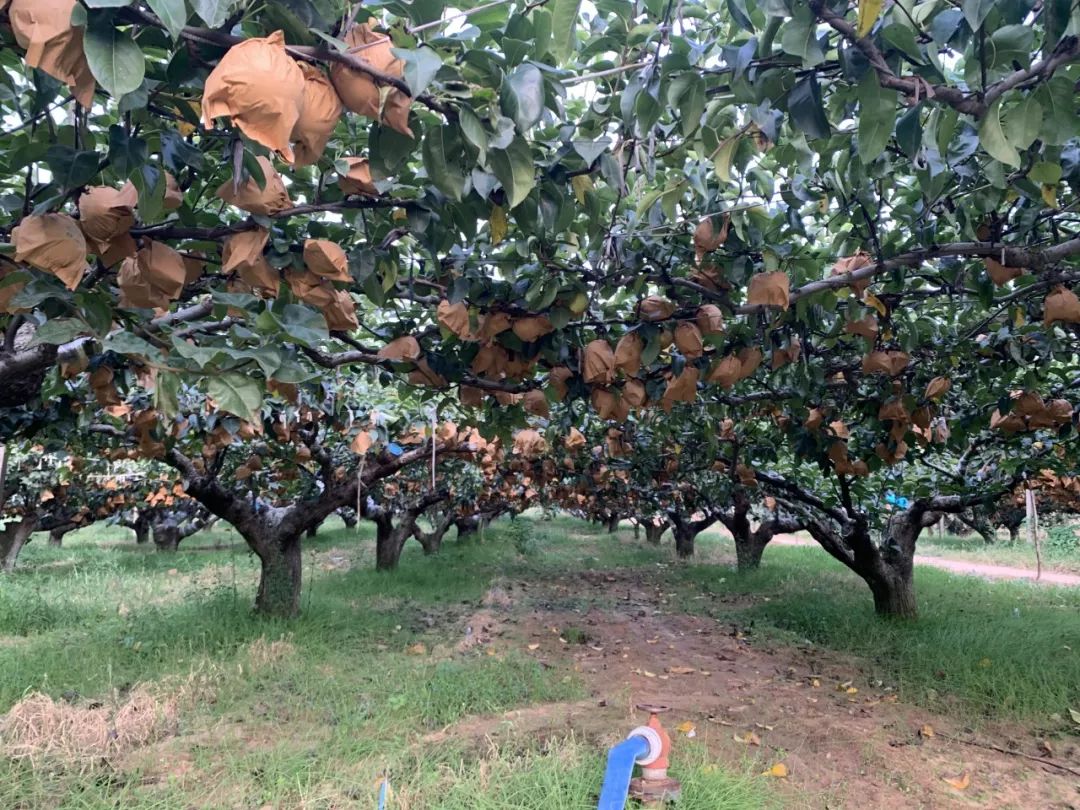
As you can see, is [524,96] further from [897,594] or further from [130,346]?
[897,594]

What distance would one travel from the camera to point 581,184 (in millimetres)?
1801

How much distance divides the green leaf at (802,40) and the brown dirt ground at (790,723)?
146 inches

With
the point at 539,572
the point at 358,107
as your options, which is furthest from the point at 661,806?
the point at 539,572

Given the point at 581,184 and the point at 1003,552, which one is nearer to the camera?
the point at 581,184

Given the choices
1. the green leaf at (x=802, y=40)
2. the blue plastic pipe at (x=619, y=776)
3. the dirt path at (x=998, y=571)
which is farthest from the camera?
the dirt path at (x=998, y=571)

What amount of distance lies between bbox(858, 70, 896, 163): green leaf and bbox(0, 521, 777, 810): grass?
3.19m

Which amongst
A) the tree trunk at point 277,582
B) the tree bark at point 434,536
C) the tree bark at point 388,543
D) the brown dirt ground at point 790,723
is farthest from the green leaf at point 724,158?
the tree bark at point 434,536

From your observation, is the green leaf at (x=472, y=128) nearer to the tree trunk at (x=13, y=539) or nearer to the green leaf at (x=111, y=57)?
the green leaf at (x=111, y=57)

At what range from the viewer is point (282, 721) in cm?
502

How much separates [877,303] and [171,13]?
2744 millimetres

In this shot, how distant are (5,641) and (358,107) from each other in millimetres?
9295

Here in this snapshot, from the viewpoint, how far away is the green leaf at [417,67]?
111 centimetres

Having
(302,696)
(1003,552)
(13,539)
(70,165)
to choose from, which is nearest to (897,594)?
(302,696)

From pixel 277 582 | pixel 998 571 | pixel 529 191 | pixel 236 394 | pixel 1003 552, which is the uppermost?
pixel 529 191
